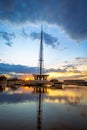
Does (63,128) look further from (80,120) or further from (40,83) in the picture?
(40,83)

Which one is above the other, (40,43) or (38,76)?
(40,43)

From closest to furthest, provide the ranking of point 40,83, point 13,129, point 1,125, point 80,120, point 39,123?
point 13,129 < point 1,125 < point 39,123 < point 80,120 < point 40,83

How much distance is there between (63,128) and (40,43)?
404 ft

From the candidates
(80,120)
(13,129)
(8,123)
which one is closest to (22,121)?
(8,123)

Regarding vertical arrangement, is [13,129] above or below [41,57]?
below

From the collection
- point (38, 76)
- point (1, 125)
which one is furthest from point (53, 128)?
point (38, 76)

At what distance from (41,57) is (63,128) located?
120 meters

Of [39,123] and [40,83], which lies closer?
[39,123]

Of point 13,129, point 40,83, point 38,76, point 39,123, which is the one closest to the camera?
point 13,129

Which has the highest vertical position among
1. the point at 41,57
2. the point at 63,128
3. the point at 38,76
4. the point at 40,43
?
the point at 40,43

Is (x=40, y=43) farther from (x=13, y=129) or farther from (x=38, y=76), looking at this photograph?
(x=13, y=129)

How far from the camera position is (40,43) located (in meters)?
137

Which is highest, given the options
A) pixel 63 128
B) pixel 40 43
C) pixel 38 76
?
pixel 40 43

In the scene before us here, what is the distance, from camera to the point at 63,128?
15.2m
